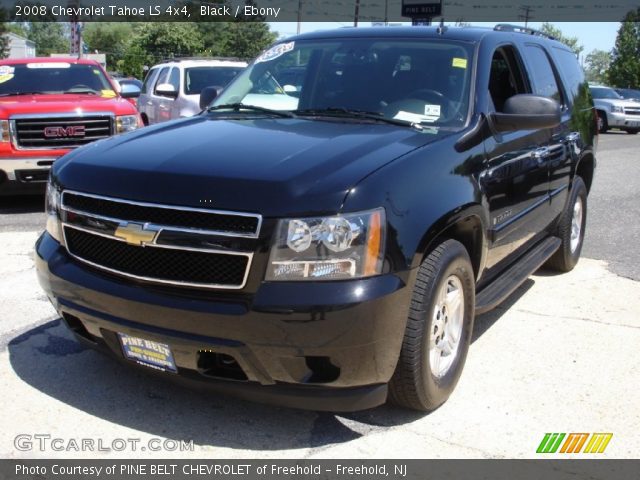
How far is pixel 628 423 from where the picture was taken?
352 centimetres

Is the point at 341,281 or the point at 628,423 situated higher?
the point at 341,281

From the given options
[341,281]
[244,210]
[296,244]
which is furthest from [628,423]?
[244,210]

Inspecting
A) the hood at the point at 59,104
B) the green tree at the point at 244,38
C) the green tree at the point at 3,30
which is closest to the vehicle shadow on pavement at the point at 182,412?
the hood at the point at 59,104

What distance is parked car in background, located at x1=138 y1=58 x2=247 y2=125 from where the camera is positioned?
11.6 m

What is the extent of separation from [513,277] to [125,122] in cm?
582

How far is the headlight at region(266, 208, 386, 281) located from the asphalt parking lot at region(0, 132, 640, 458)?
86 centimetres

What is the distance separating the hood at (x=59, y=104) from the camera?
8.23 meters

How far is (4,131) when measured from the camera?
26.6 feet

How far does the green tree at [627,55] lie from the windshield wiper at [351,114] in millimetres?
44819

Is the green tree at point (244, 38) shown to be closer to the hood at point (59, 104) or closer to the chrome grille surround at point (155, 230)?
the hood at point (59, 104)

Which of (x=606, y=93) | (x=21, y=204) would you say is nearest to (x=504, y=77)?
(x=21, y=204)

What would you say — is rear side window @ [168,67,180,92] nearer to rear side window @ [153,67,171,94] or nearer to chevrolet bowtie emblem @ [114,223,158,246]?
rear side window @ [153,67,171,94]

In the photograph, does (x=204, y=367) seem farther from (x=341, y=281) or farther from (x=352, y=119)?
(x=352, y=119)
